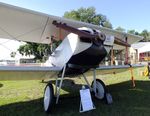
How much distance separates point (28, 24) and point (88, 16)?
42422 millimetres

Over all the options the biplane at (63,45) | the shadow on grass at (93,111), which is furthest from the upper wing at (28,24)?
the shadow on grass at (93,111)

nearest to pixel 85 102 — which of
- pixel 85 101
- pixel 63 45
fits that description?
pixel 85 101

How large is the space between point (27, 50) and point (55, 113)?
3676cm

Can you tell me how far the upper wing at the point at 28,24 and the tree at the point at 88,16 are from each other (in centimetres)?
3998

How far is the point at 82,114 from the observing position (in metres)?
5.08

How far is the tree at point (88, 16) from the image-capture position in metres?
47.7

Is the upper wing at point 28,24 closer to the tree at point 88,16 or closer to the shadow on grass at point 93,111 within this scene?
the shadow on grass at point 93,111

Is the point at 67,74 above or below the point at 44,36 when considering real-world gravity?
below

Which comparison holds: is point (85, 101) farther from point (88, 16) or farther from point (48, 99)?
point (88, 16)

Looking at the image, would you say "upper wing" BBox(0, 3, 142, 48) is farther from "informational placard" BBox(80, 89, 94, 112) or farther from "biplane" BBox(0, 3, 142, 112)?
"informational placard" BBox(80, 89, 94, 112)

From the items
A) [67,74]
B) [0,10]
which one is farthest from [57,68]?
[0,10]

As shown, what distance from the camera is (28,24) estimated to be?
658 centimetres

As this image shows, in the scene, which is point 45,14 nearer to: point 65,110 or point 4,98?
point 65,110

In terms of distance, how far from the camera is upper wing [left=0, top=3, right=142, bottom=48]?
5.79m
